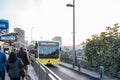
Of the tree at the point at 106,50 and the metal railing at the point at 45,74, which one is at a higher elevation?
the tree at the point at 106,50

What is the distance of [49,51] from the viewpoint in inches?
1619

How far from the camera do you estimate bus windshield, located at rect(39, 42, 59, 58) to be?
135 feet

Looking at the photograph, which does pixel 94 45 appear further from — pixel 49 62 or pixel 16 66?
pixel 16 66

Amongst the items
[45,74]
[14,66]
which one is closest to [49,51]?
[14,66]

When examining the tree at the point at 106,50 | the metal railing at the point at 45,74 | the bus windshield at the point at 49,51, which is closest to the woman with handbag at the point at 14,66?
the metal railing at the point at 45,74

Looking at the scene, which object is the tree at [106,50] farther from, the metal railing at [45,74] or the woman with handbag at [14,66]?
the woman with handbag at [14,66]

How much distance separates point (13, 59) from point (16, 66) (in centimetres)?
27

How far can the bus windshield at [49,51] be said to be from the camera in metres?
41.0

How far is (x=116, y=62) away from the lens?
88.5ft

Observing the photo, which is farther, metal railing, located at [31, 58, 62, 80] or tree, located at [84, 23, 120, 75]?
tree, located at [84, 23, 120, 75]

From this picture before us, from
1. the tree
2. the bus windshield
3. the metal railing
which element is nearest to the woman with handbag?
the metal railing

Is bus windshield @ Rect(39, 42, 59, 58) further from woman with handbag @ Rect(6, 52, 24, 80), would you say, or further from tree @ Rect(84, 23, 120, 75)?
woman with handbag @ Rect(6, 52, 24, 80)

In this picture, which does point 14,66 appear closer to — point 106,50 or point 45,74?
point 45,74

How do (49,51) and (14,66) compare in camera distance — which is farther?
(49,51)
